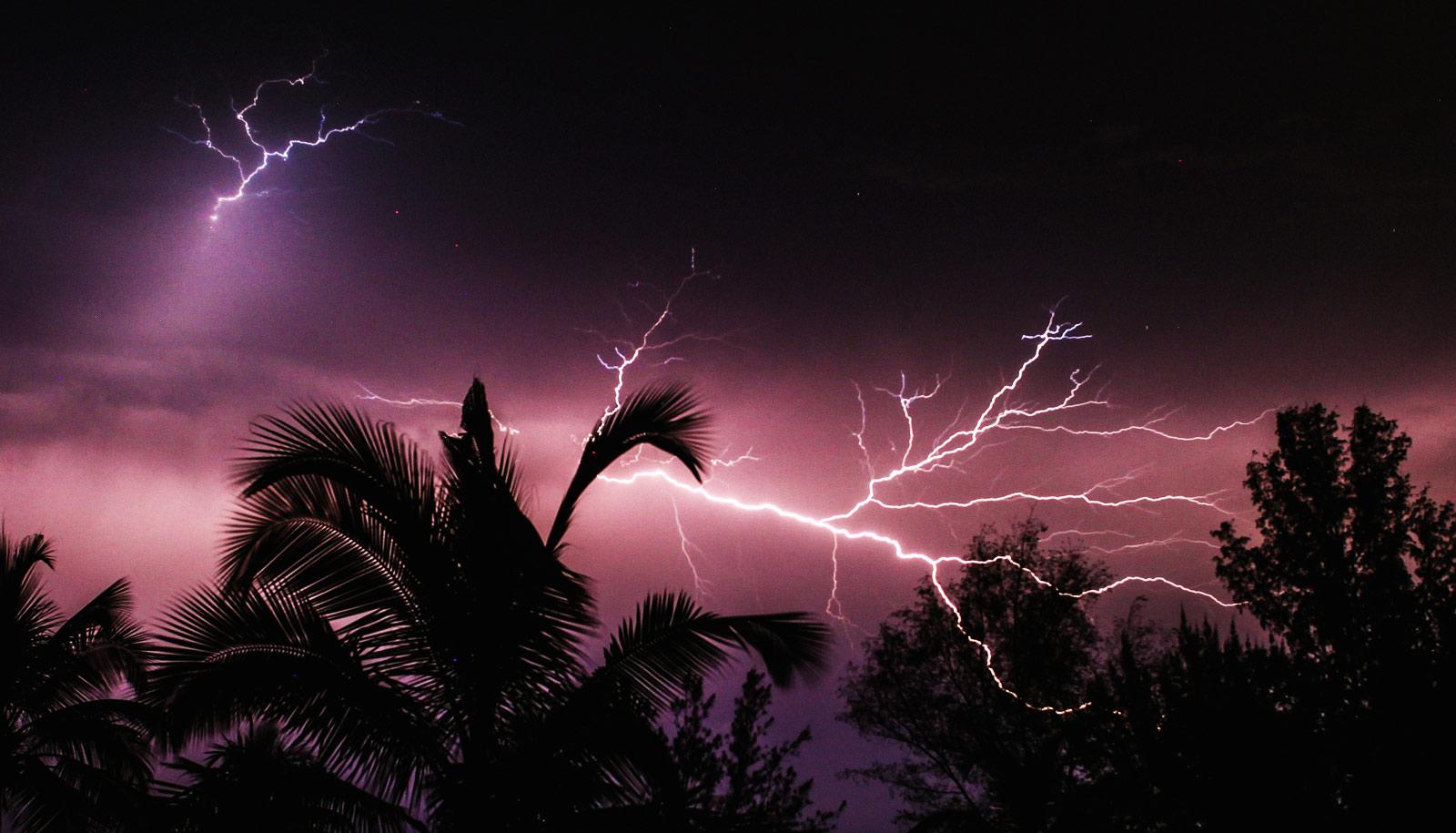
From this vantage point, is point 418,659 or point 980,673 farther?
point 980,673

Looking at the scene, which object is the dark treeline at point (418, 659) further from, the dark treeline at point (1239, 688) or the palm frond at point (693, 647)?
the dark treeline at point (1239, 688)

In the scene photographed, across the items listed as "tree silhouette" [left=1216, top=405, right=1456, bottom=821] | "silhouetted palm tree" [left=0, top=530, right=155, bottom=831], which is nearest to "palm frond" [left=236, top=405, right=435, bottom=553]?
"silhouetted palm tree" [left=0, top=530, right=155, bottom=831]

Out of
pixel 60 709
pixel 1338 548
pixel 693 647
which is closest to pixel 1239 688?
pixel 693 647

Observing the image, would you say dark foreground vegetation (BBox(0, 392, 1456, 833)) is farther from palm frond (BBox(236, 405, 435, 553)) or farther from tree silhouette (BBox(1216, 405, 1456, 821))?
tree silhouette (BBox(1216, 405, 1456, 821))

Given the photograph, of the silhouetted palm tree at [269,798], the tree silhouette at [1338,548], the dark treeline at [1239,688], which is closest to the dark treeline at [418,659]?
the silhouetted palm tree at [269,798]

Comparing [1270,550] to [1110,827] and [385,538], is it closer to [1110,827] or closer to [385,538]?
[1110,827]

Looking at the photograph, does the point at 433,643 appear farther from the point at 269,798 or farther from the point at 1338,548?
the point at 1338,548

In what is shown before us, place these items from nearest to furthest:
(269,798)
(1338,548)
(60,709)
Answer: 1. (269,798)
2. (60,709)
3. (1338,548)
